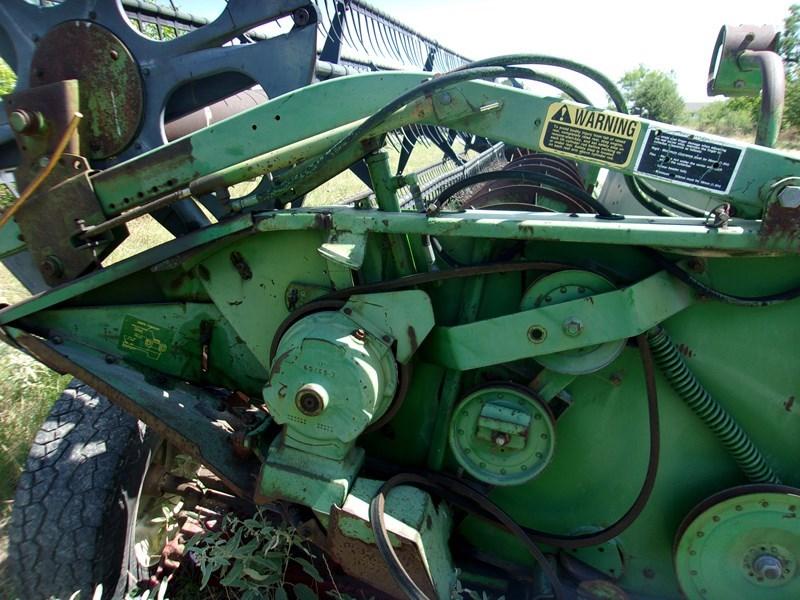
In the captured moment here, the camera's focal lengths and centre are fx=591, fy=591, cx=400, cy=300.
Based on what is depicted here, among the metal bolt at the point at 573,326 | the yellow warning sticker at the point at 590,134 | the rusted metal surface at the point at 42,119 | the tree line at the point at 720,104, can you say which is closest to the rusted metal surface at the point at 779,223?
the yellow warning sticker at the point at 590,134

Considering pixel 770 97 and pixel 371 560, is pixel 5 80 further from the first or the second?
pixel 770 97

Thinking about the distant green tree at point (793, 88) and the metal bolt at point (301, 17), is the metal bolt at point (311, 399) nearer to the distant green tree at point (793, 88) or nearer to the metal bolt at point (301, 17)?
the metal bolt at point (301, 17)

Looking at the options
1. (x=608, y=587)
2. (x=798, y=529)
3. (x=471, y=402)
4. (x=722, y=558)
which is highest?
(x=471, y=402)

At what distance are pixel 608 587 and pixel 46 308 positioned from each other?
234 centimetres

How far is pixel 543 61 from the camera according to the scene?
1.91 meters

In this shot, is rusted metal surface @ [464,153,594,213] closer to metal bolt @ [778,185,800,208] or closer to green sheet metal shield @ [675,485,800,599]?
metal bolt @ [778,185,800,208]

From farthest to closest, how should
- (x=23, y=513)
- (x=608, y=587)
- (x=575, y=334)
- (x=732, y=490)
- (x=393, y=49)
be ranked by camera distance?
1. (x=393, y=49)
2. (x=23, y=513)
3. (x=608, y=587)
4. (x=732, y=490)
5. (x=575, y=334)

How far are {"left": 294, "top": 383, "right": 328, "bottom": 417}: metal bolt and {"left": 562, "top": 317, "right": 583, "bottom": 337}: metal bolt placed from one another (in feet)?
2.55

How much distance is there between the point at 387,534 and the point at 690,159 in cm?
147

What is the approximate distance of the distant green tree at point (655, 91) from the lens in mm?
37500

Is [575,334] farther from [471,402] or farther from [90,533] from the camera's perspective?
[90,533]

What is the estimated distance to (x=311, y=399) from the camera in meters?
1.83

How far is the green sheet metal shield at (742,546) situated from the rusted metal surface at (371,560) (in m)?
0.91

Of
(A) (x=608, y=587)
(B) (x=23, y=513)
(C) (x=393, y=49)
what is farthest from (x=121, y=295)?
(C) (x=393, y=49)
